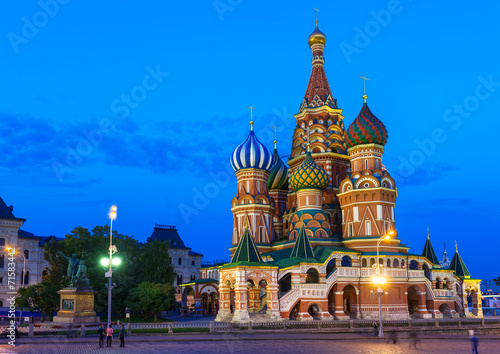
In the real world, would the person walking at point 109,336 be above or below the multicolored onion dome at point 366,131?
below

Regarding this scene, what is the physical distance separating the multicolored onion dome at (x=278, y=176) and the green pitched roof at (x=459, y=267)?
20.8 m

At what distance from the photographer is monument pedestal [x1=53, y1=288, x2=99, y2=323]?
1326 inches

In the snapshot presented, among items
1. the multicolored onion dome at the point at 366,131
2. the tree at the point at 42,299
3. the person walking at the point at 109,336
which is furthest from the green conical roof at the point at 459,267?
the person walking at the point at 109,336

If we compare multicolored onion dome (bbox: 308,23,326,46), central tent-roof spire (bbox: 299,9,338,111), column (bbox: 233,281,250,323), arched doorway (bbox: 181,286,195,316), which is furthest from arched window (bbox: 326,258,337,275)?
multicolored onion dome (bbox: 308,23,326,46)

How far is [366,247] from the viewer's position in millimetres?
48094

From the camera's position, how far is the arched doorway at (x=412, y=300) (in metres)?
48.6

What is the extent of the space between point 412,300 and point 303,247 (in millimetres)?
13214

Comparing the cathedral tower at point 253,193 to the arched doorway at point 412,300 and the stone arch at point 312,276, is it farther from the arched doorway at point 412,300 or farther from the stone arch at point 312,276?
the arched doorway at point 412,300

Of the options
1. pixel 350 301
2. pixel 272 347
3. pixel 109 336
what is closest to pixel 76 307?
pixel 109 336

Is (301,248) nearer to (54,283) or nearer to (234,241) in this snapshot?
(234,241)

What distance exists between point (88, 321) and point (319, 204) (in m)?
26.2

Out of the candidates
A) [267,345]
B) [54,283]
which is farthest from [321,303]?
[54,283]

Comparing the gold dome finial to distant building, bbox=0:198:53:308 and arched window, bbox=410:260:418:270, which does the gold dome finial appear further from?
distant building, bbox=0:198:53:308

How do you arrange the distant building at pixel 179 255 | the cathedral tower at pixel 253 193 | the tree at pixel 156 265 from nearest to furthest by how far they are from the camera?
the tree at pixel 156 265 < the cathedral tower at pixel 253 193 < the distant building at pixel 179 255
